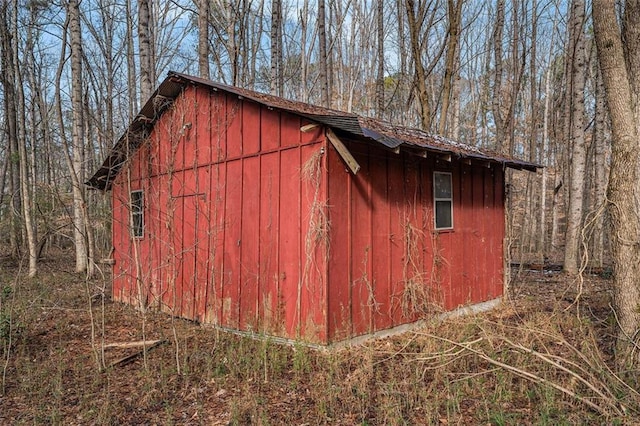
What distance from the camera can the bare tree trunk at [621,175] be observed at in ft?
14.8

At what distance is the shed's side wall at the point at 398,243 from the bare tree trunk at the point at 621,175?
259cm

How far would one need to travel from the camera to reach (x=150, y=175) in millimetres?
9023

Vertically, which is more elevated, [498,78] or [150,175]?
[498,78]

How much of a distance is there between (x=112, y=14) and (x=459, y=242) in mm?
20786

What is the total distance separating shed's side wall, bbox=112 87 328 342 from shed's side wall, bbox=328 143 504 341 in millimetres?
363

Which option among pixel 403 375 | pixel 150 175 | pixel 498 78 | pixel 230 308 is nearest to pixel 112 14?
pixel 150 175

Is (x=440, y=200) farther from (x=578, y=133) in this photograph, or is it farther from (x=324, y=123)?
(x=578, y=133)

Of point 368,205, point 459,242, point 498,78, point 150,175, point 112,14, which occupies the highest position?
point 112,14

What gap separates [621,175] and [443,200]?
10.7ft

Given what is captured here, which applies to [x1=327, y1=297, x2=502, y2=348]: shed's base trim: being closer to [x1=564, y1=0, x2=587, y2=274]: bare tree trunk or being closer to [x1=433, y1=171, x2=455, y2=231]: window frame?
[x1=433, y1=171, x2=455, y2=231]: window frame

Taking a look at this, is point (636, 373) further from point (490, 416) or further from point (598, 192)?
point (598, 192)

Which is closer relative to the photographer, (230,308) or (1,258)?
(230,308)

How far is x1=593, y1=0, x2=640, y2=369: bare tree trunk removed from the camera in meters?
4.50

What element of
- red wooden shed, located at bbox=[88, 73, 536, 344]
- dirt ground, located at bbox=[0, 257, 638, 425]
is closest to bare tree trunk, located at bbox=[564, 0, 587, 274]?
red wooden shed, located at bbox=[88, 73, 536, 344]
